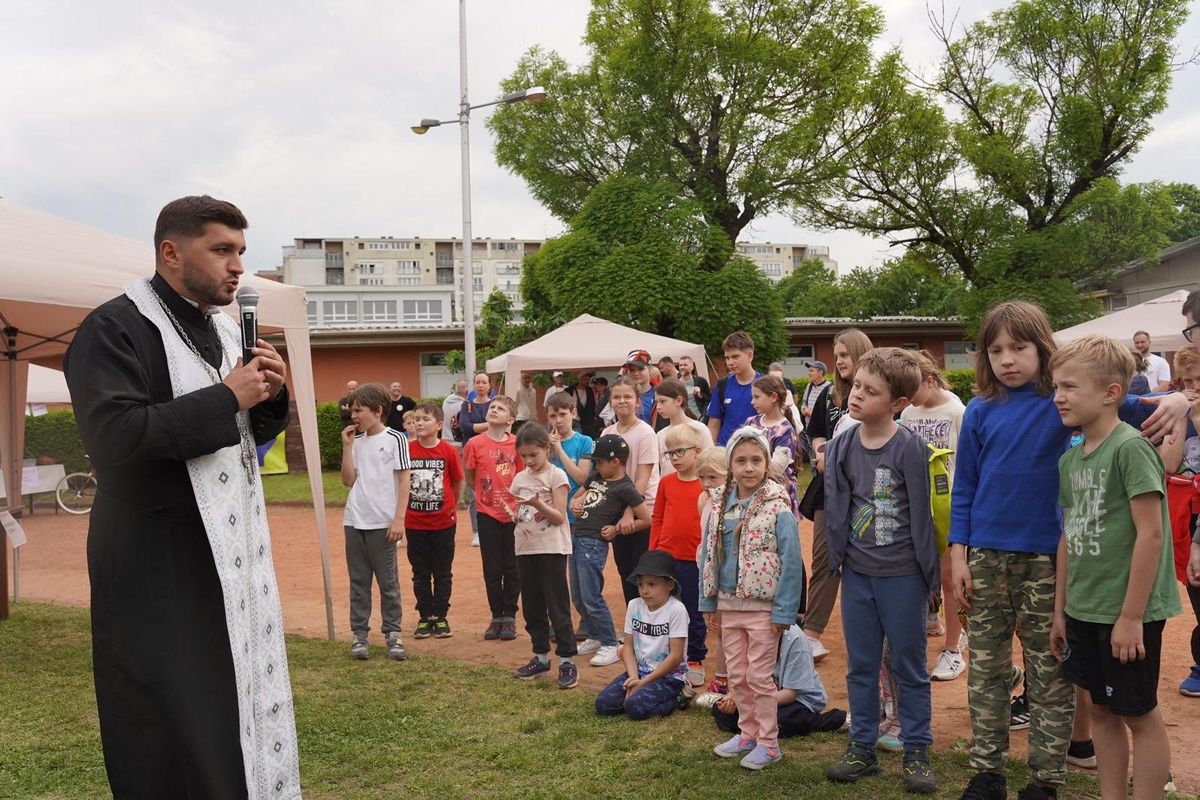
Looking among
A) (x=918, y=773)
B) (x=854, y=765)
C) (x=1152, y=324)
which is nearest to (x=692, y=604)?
(x=854, y=765)

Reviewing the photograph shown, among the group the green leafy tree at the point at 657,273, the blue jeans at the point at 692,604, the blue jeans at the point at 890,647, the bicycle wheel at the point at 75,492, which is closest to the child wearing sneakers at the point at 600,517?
the blue jeans at the point at 692,604

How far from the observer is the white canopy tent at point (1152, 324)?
14.5 metres

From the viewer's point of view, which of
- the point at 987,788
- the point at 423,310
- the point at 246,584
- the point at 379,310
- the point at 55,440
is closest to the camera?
the point at 246,584

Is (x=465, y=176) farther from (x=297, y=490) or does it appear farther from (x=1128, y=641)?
(x=1128, y=641)

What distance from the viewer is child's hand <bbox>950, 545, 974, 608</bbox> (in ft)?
12.7

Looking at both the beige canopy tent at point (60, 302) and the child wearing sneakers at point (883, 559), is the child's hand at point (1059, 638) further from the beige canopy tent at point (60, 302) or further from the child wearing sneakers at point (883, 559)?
the beige canopy tent at point (60, 302)

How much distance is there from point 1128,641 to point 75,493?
2003 cm

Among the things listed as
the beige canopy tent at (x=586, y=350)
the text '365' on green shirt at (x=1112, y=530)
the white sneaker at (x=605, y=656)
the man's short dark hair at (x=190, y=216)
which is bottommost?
the white sneaker at (x=605, y=656)

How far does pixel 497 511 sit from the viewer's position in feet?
23.6

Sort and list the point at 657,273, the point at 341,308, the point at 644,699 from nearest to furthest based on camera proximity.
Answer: the point at 644,699
the point at 657,273
the point at 341,308

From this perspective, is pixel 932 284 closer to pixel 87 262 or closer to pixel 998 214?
pixel 998 214

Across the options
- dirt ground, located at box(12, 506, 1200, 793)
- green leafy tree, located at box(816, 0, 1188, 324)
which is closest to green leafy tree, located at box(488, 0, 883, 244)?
green leafy tree, located at box(816, 0, 1188, 324)

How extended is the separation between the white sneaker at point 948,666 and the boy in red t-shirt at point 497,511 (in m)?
3.01

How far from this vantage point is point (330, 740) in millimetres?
5027
